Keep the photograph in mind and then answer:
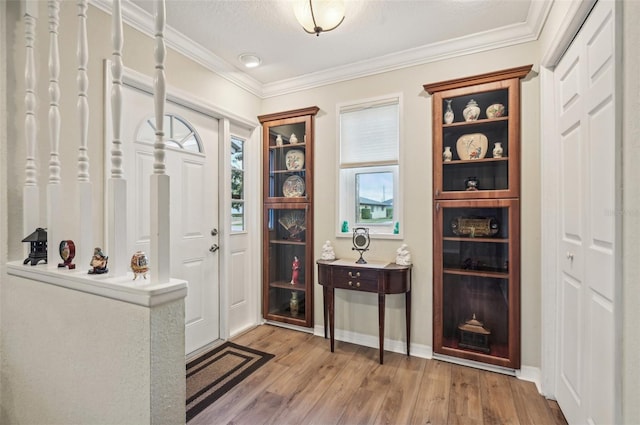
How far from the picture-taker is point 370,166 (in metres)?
Answer: 2.84

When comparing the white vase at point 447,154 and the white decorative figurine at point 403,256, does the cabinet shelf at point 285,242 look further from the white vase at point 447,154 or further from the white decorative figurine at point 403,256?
the white vase at point 447,154

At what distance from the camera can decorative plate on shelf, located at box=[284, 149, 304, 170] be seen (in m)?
3.17

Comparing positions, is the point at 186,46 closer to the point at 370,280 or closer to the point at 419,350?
the point at 370,280

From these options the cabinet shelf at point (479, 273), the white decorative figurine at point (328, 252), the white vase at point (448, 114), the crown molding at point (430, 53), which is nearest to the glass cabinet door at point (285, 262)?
the white decorative figurine at point (328, 252)

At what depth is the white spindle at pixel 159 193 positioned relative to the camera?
0.86 m

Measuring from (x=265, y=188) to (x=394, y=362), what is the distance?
2.10 m

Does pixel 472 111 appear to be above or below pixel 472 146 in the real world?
above

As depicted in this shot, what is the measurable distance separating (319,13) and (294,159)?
1.54 meters

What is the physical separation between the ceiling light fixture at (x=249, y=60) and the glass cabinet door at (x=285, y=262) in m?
1.38

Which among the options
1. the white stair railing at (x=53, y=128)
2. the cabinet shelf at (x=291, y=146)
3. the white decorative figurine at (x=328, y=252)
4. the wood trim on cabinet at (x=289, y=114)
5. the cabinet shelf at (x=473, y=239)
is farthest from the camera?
the cabinet shelf at (x=291, y=146)

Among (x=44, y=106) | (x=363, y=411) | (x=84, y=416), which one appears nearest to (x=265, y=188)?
(x=44, y=106)

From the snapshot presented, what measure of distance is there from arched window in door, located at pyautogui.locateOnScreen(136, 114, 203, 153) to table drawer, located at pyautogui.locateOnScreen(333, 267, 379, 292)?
1672 mm

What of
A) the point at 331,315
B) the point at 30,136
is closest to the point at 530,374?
the point at 331,315

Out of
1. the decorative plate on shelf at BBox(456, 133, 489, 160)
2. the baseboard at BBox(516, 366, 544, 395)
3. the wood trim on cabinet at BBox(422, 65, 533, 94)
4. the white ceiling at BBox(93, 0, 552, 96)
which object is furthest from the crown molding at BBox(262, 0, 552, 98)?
the baseboard at BBox(516, 366, 544, 395)
